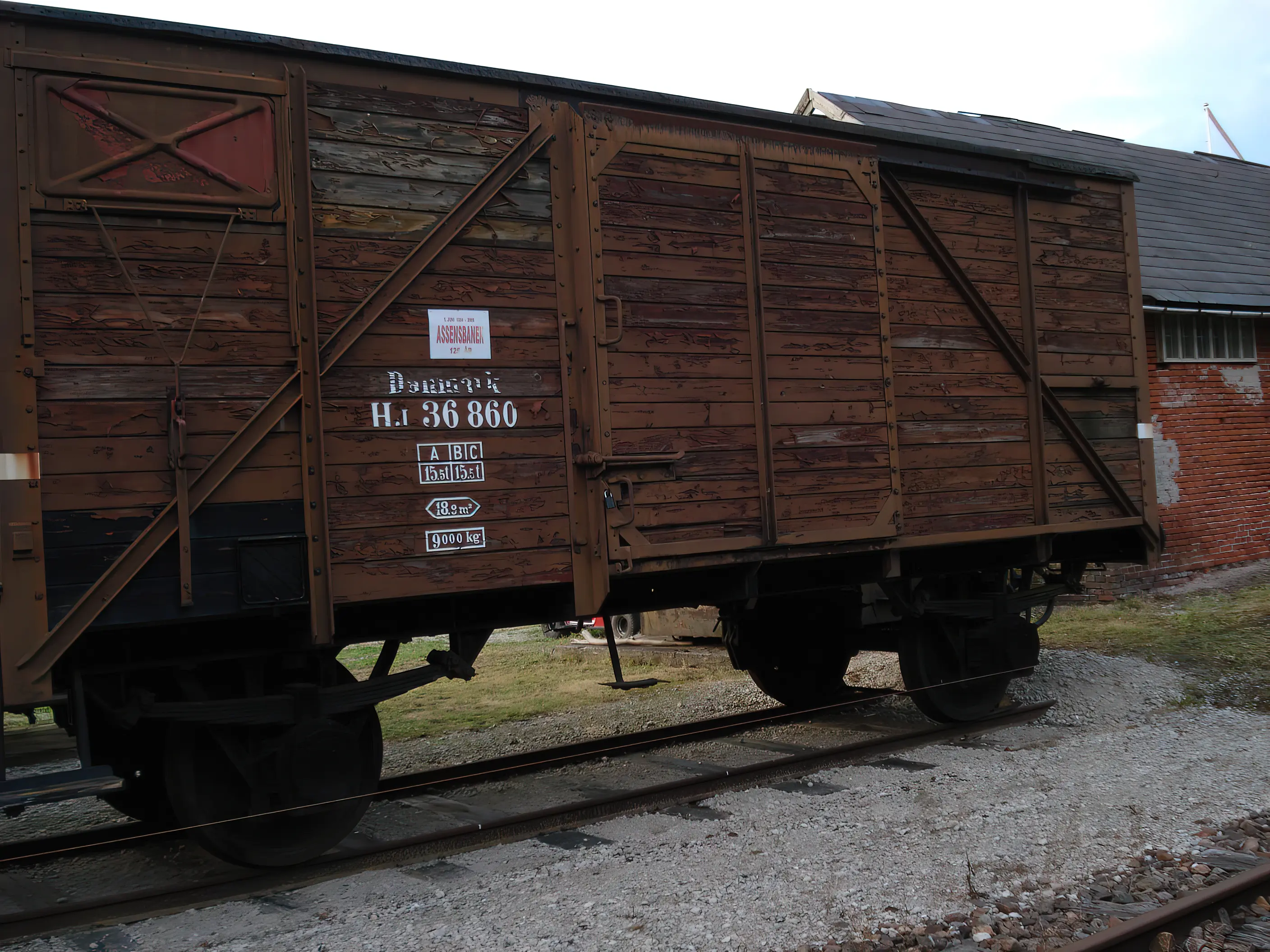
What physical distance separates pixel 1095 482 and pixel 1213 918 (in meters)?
4.45

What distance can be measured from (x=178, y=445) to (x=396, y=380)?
1.05m

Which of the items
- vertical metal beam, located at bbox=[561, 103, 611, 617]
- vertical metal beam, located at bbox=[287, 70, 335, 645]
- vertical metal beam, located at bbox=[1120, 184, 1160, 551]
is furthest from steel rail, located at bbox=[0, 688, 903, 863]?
vertical metal beam, located at bbox=[1120, 184, 1160, 551]

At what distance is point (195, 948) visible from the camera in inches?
156

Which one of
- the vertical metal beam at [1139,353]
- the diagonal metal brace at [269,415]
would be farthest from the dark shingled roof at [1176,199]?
the diagonal metal brace at [269,415]

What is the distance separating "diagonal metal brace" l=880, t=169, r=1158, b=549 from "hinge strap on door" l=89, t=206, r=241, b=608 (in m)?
4.55

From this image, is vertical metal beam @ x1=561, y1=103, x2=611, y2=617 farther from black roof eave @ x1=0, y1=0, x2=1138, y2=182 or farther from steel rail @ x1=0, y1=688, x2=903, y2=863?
steel rail @ x1=0, y1=688, x2=903, y2=863

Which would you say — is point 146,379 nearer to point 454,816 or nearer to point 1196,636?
point 454,816

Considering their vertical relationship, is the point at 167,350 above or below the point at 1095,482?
above

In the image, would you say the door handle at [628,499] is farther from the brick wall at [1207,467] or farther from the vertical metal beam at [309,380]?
the brick wall at [1207,467]

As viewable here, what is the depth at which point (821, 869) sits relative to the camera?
4504 millimetres

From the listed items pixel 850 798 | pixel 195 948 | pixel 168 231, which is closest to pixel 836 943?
pixel 850 798

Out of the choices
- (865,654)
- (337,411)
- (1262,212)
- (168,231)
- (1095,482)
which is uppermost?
(1262,212)

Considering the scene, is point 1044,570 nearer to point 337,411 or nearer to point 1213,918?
point 1213,918

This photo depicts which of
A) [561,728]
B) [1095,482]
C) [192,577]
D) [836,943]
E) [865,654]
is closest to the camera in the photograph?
[836,943]
